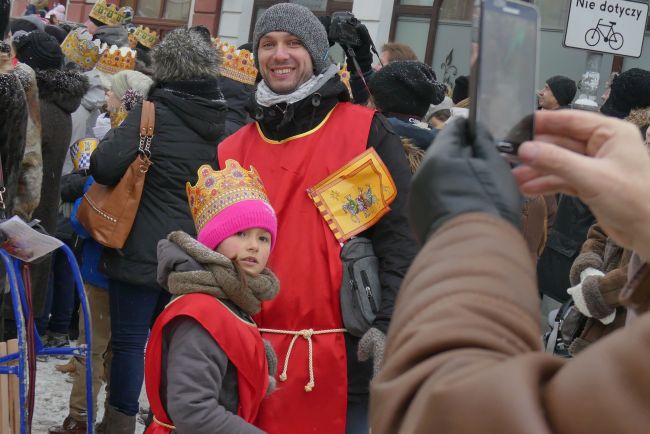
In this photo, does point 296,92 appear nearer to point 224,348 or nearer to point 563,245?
point 224,348

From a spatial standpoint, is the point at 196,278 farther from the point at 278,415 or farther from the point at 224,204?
the point at 278,415

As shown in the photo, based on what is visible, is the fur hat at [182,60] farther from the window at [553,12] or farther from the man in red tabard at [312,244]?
the window at [553,12]

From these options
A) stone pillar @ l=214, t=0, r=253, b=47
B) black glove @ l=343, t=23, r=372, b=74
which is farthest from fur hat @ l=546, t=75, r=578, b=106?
stone pillar @ l=214, t=0, r=253, b=47

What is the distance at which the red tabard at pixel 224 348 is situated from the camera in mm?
3236

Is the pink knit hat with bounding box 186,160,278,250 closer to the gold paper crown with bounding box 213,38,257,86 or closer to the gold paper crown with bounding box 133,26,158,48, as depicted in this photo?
the gold paper crown with bounding box 213,38,257,86

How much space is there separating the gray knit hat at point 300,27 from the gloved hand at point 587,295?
1.48 m

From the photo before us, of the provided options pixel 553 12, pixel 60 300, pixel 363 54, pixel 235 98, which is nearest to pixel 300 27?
pixel 363 54

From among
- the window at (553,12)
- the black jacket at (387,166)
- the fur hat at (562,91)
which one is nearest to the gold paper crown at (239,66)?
the fur hat at (562,91)

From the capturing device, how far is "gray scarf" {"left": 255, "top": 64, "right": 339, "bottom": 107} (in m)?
3.78

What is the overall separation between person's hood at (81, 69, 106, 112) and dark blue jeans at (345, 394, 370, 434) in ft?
15.4

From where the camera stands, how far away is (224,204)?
11.4 feet

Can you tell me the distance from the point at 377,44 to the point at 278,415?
11867 mm

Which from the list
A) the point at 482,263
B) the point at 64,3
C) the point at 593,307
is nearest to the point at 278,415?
the point at 593,307

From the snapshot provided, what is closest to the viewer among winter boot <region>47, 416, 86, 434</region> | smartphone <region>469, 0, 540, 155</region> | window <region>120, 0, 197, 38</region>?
smartphone <region>469, 0, 540, 155</region>
